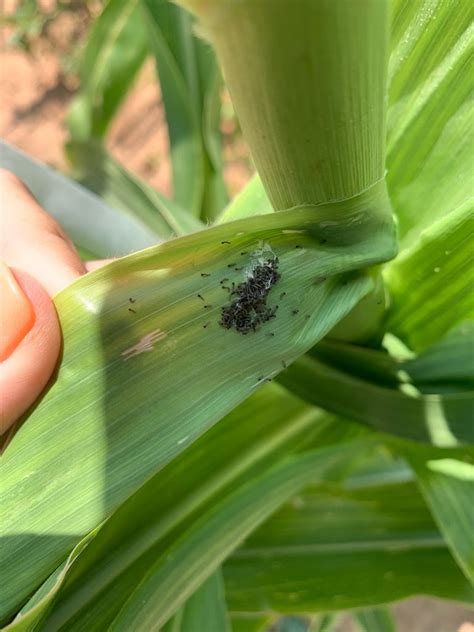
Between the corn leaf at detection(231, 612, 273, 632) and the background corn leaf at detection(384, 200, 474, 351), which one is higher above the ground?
the background corn leaf at detection(384, 200, 474, 351)

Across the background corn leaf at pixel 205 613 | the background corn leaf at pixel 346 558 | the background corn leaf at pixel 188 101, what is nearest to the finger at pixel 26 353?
the background corn leaf at pixel 205 613

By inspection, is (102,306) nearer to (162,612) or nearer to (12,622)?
(12,622)

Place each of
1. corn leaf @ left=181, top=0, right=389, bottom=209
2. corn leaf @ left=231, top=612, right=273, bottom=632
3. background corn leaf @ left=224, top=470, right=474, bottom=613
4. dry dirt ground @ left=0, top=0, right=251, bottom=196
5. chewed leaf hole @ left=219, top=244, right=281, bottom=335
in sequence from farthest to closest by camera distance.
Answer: dry dirt ground @ left=0, top=0, right=251, bottom=196 → corn leaf @ left=231, top=612, right=273, bottom=632 → background corn leaf @ left=224, top=470, right=474, bottom=613 → chewed leaf hole @ left=219, top=244, right=281, bottom=335 → corn leaf @ left=181, top=0, right=389, bottom=209

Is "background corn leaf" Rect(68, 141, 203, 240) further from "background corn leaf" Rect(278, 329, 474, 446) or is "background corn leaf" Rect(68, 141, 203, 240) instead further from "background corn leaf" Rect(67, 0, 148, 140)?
"background corn leaf" Rect(278, 329, 474, 446)

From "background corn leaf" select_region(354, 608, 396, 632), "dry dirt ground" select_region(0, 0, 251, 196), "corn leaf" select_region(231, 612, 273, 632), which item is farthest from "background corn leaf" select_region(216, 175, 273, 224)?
"dry dirt ground" select_region(0, 0, 251, 196)

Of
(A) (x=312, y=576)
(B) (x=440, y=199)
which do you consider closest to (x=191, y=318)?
(B) (x=440, y=199)

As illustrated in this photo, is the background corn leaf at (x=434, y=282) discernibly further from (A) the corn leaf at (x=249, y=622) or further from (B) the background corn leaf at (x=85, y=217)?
(A) the corn leaf at (x=249, y=622)
